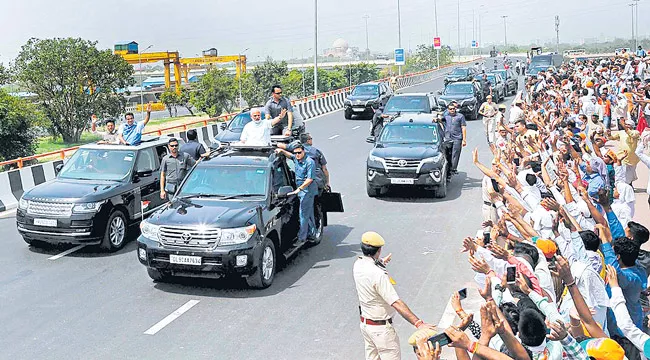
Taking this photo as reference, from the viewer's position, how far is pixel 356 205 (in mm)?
14633

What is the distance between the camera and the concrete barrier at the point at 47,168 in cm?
1534

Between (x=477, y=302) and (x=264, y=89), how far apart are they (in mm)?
46710

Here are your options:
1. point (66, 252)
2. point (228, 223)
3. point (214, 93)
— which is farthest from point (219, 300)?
point (214, 93)

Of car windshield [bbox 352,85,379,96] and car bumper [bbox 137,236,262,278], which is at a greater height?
car windshield [bbox 352,85,379,96]

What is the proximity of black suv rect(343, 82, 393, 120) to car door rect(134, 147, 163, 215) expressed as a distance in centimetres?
1949

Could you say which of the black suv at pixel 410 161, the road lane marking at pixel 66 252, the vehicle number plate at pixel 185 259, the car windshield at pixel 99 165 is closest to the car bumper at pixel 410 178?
the black suv at pixel 410 161

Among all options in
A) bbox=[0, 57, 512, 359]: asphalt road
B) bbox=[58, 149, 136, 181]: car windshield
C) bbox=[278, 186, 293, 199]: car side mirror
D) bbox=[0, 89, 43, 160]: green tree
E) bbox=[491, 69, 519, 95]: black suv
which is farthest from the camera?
bbox=[491, 69, 519, 95]: black suv

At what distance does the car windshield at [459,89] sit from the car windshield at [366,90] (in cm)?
354

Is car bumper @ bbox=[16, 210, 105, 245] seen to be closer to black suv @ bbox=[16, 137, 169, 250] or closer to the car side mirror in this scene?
black suv @ bbox=[16, 137, 169, 250]

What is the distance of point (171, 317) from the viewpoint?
8.48 m

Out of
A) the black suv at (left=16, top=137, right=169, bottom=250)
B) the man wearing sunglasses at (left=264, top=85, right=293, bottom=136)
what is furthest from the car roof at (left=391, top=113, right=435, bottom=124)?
the black suv at (left=16, top=137, right=169, bottom=250)

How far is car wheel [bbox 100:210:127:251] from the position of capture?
11.3 meters

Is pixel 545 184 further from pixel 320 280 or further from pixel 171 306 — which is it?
pixel 171 306

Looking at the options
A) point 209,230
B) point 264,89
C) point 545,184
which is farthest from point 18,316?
point 264,89
